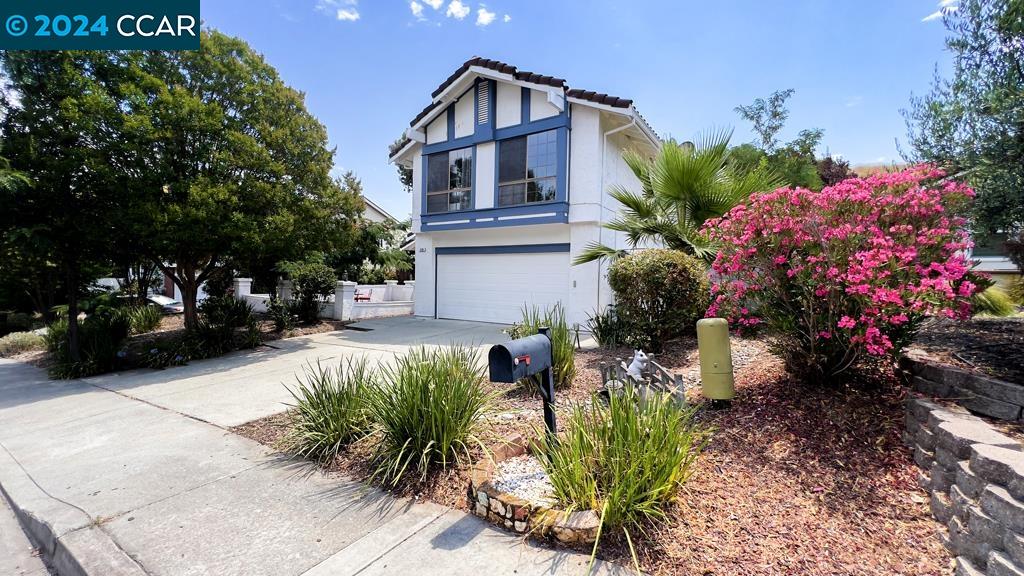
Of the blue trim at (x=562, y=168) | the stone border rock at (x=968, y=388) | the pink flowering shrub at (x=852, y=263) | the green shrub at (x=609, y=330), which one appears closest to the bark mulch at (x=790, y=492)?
the stone border rock at (x=968, y=388)

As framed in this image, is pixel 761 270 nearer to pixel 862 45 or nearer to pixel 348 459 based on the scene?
pixel 348 459

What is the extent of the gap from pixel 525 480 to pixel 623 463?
81 centimetres

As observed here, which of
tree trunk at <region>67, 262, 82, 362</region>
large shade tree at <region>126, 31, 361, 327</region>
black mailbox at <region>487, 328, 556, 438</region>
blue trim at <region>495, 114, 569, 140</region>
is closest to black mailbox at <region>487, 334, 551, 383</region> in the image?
black mailbox at <region>487, 328, 556, 438</region>

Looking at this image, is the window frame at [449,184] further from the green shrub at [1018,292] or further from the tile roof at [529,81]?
the green shrub at [1018,292]

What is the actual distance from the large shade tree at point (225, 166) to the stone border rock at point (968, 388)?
9990 mm

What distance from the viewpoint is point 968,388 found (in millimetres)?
3279

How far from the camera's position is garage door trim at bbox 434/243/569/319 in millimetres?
12359

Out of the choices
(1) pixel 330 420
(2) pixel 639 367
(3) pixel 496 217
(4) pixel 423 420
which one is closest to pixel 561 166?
(3) pixel 496 217

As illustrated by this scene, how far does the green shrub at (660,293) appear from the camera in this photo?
653cm

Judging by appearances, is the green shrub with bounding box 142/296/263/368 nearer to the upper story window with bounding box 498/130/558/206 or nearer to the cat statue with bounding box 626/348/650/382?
the upper story window with bounding box 498/130/558/206

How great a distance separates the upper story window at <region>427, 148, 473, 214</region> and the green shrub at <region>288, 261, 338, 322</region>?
3891 millimetres

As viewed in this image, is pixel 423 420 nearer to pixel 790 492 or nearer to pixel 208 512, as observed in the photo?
pixel 208 512

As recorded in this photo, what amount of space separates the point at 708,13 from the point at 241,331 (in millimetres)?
12593

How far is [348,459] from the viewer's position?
12.7 feet
